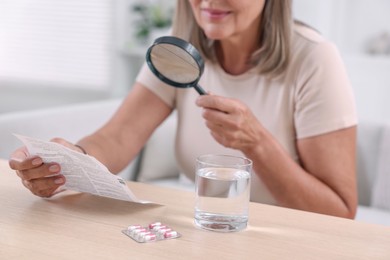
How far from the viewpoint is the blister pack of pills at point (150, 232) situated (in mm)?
1126

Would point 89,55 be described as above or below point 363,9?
below

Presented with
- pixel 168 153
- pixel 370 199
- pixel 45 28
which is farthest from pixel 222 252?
pixel 45 28

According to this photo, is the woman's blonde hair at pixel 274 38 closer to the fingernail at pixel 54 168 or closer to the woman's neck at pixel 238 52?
the woman's neck at pixel 238 52

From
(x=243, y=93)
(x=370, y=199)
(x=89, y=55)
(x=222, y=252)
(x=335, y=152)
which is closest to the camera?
(x=222, y=252)

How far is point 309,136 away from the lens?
68.5 inches

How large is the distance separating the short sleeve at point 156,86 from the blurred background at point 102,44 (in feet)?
7.33

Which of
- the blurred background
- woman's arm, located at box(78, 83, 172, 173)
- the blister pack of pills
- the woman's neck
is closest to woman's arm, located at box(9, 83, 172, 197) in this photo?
woman's arm, located at box(78, 83, 172, 173)

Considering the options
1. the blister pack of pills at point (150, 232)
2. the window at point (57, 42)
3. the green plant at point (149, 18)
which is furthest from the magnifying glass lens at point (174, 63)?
the window at point (57, 42)

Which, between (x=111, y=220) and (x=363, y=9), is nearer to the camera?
(x=111, y=220)

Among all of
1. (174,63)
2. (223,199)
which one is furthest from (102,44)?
(223,199)

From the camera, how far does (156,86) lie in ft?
6.38

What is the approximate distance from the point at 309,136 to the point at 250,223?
1.82 feet

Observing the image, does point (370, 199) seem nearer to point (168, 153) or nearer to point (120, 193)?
point (168, 153)

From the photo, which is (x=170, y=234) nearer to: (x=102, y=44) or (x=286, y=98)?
(x=286, y=98)
